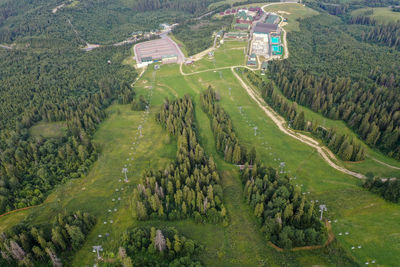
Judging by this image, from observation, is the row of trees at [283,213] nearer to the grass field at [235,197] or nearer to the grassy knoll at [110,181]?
the grass field at [235,197]

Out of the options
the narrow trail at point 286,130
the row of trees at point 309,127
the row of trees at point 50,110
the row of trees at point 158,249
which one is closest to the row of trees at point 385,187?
the narrow trail at point 286,130

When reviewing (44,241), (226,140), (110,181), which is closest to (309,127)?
(226,140)

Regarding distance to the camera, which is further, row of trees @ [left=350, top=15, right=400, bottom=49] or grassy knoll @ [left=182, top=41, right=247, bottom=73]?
row of trees @ [left=350, top=15, right=400, bottom=49]

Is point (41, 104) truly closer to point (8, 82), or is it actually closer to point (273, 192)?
point (8, 82)

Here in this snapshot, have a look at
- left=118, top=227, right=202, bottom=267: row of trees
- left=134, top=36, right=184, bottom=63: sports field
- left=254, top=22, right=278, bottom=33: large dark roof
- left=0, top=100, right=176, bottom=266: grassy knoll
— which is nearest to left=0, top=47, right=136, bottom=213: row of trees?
left=0, top=100, right=176, bottom=266: grassy knoll

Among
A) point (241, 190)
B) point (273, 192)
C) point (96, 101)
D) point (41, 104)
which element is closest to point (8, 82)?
point (41, 104)

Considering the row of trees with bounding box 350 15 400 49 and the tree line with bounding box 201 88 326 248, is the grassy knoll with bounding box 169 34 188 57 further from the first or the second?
the row of trees with bounding box 350 15 400 49
